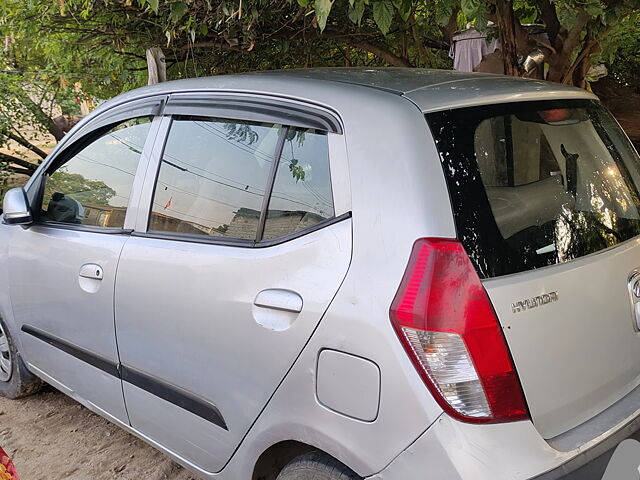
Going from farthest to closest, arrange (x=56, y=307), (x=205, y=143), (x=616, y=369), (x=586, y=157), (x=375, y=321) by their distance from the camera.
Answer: (x=56, y=307) < (x=205, y=143) < (x=586, y=157) < (x=616, y=369) < (x=375, y=321)

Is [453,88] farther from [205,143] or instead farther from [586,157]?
[205,143]

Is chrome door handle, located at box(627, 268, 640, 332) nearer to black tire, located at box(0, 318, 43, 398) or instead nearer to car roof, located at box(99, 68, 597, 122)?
car roof, located at box(99, 68, 597, 122)

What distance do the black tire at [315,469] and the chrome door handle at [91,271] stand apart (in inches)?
46.1

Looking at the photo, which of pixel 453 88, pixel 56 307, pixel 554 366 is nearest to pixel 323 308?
pixel 554 366

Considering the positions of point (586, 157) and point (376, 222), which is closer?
point (376, 222)

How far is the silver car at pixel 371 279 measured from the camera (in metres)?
1.57

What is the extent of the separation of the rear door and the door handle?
1.70 feet

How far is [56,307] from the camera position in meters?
2.86

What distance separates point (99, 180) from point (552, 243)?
2.04 meters

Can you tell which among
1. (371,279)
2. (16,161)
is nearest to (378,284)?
(371,279)

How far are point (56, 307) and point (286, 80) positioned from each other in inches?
62.2

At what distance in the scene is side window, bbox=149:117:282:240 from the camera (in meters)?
2.12

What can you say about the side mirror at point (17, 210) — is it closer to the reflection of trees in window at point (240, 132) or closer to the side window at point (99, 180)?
the side window at point (99, 180)

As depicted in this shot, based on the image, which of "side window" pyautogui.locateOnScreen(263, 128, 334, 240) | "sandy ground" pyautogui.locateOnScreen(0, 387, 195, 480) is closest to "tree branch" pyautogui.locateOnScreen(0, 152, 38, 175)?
"sandy ground" pyautogui.locateOnScreen(0, 387, 195, 480)
